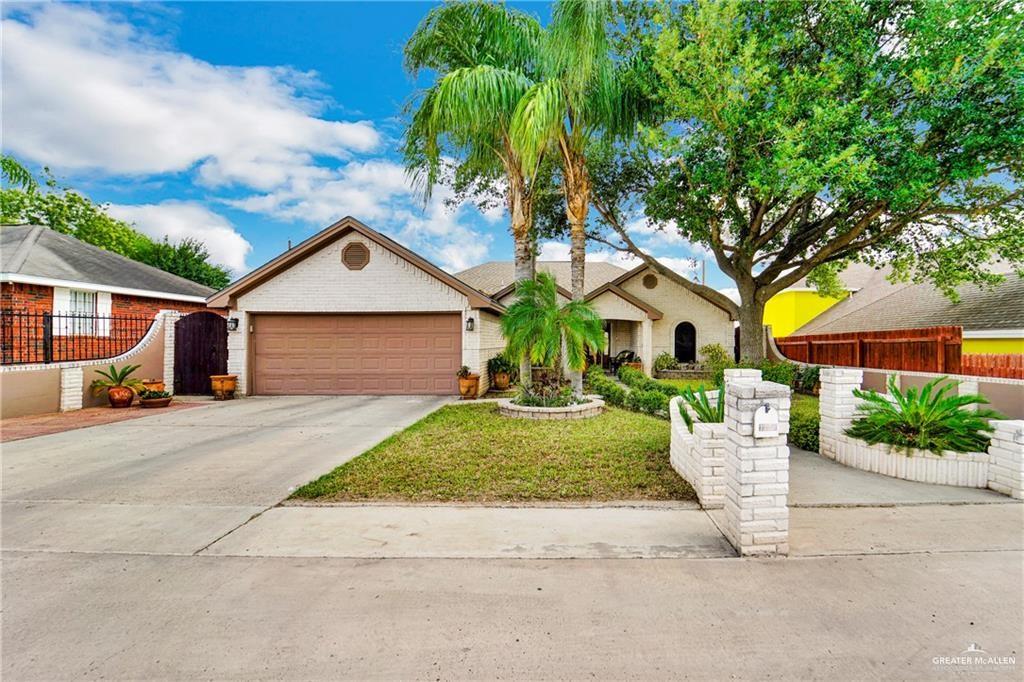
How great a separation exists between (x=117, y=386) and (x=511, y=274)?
686 inches

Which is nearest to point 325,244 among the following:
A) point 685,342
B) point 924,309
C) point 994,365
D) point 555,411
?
point 555,411

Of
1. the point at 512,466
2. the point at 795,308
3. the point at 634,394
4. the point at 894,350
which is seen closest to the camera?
the point at 512,466

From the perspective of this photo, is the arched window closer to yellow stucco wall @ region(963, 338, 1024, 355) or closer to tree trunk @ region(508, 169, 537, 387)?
yellow stucco wall @ region(963, 338, 1024, 355)

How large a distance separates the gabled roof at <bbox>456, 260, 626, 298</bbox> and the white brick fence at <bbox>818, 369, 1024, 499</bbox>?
15945mm

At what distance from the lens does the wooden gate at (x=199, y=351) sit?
12406mm

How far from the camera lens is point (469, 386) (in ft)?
38.8

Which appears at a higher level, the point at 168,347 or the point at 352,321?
the point at 352,321

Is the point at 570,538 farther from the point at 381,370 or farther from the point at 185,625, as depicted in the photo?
the point at 381,370

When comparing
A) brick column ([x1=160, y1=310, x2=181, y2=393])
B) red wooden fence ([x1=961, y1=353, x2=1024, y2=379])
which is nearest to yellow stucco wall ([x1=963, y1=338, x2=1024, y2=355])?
red wooden fence ([x1=961, y1=353, x2=1024, y2=379])

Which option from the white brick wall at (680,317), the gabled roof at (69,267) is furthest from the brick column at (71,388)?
the white brick wall at (680,317)

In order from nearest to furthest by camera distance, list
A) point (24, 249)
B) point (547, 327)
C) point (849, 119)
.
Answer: point (547, 327) < point (849, 119) < point (24, 249)

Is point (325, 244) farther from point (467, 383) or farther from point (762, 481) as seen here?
point (762, 481)

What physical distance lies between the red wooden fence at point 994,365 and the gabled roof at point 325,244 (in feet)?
33.3

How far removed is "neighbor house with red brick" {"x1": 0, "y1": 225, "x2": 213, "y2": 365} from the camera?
11.3m
